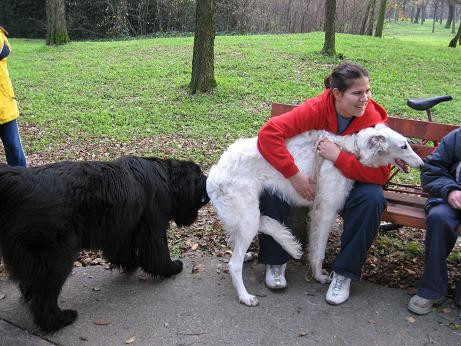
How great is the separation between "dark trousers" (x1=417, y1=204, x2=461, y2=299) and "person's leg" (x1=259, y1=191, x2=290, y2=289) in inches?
38.2

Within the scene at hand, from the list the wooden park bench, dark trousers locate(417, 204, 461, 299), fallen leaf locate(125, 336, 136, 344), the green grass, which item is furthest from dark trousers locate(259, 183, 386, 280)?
the green grass

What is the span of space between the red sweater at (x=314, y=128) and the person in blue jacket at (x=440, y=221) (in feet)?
1.16

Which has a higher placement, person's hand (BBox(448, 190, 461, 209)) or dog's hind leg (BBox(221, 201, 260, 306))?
person's hand (BBox(448, 190, 461, 209))

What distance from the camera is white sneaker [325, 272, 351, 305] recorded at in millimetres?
3174

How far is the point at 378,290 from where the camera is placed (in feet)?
11.0

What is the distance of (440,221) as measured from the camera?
9.67ft

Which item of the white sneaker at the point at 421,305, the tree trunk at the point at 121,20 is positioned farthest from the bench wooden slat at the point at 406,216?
the tree trunk at the point at 121,20

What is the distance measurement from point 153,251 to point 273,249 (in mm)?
889

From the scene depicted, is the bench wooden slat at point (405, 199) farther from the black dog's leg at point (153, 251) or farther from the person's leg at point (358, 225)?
the black dog's leg at point (153, 251)

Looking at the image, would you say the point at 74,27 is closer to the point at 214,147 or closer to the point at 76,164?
the point at 214,147

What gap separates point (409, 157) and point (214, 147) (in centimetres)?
368

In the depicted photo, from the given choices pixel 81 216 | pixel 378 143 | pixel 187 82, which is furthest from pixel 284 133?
pixel 187 82

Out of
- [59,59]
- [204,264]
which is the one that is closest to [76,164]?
[204,264]

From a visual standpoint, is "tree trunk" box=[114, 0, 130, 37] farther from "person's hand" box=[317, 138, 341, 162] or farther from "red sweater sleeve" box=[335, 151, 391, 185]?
"red sweater sleeve" box=[335, 151, 391, 185]
